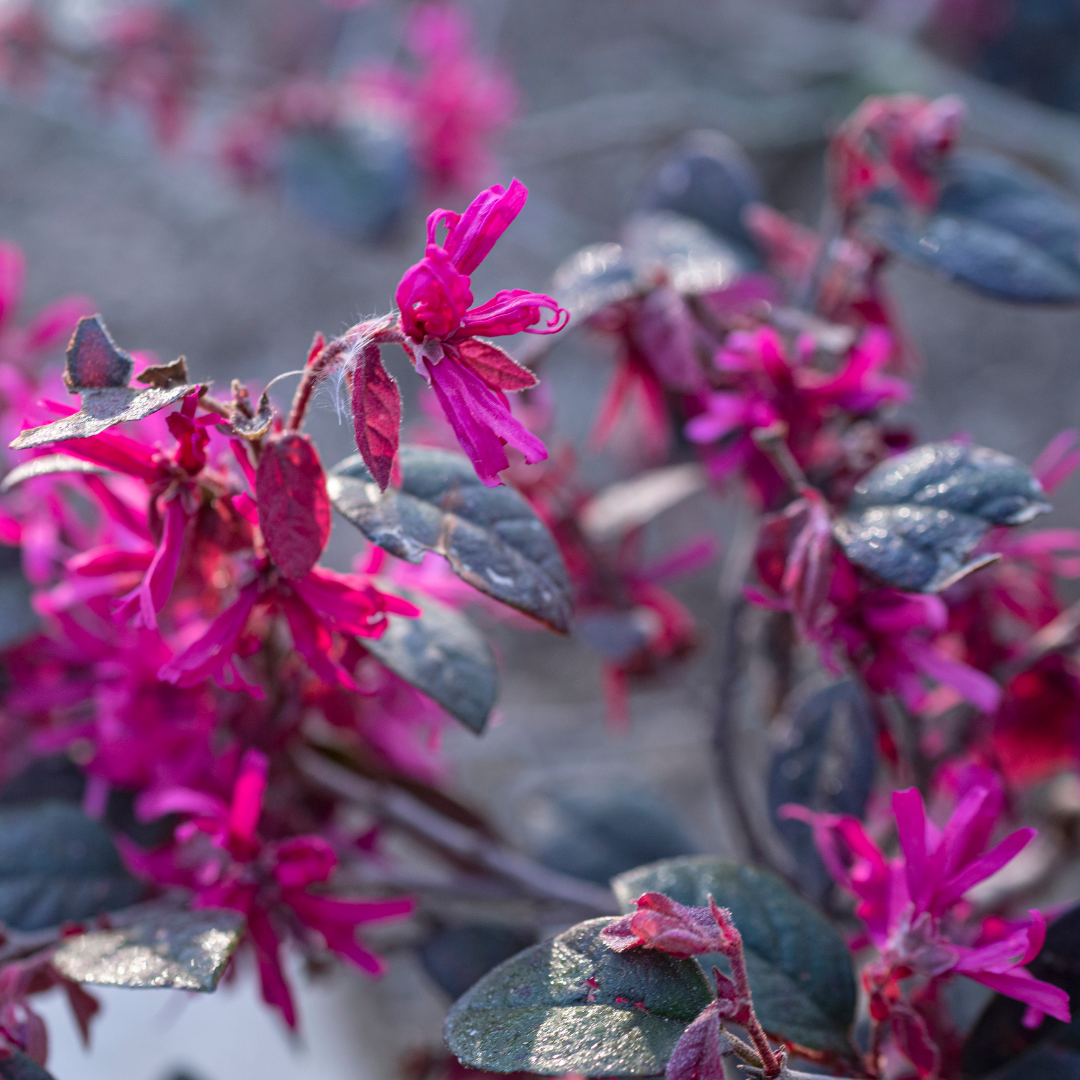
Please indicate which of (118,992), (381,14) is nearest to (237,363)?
(381,14)

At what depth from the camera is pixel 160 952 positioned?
40 centimetres

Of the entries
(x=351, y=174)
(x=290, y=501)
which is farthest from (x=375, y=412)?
(x=351, y=174)

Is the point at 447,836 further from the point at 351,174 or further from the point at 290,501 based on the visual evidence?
the point at 351,174

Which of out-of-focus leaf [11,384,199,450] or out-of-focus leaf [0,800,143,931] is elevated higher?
out-of-focus leaf [11,384,199,450]

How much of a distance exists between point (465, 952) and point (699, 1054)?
346 millimetres

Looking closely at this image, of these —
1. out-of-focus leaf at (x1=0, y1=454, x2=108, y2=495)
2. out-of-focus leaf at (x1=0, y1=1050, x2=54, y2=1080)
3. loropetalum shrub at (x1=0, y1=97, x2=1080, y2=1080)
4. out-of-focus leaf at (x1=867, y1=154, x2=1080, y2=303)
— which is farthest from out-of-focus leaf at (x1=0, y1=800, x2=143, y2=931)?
out-of-focus leaf at (x1=867, y1=154, x2=1080, y2=303)

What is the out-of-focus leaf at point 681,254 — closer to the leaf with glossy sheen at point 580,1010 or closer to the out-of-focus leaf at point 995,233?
the out-of-focus leaf at point 995,233

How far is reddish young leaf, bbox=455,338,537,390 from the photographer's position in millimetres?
379

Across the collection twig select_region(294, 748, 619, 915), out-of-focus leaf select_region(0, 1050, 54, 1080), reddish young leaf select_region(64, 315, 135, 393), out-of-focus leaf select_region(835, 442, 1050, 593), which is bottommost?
twig select_region(294, 748, 619, 915)

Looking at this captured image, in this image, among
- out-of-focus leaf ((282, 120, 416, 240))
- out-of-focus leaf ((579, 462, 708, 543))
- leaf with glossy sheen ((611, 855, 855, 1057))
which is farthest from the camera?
out-of-focus leaf ((282, 120, 416, 240))

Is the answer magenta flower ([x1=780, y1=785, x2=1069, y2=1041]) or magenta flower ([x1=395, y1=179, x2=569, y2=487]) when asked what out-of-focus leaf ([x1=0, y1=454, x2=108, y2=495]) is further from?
magenta flower ([x1=780, y1=785, x2=1069, y2=1041])

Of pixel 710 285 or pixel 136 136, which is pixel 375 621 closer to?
pixel 710 285

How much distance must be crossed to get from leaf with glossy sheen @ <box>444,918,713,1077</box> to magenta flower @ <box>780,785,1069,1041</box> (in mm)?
99

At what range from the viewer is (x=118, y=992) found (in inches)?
41.0
